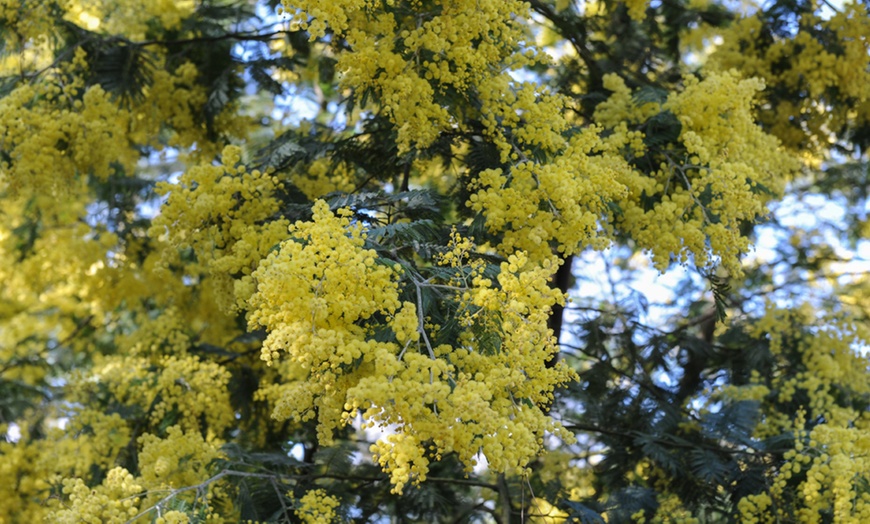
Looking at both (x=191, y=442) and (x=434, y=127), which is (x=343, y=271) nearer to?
(x=434, y=127)

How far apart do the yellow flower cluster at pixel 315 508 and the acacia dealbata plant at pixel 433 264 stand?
0.9 inches

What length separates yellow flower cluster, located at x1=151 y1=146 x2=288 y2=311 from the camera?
4.81 meters

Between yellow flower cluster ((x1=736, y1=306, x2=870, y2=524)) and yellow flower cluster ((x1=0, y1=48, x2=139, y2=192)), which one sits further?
yellow flower cluster ((x1=0, y1=48, x2=139, y2=192))

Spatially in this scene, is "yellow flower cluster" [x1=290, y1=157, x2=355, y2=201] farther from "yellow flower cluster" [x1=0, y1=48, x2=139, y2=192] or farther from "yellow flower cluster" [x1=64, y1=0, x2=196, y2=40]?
"yellow flower cluster" [x1=64, y1=0, x2=196, y2=40]

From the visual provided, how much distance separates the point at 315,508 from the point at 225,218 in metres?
1.48

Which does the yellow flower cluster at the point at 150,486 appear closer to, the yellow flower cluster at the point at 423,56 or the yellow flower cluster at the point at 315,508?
the yellow flower cluster at the point at 315,508

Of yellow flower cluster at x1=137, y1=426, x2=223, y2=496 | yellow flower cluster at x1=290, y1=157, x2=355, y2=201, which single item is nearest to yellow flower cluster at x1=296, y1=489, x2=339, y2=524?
yellow flower cluster at x1=137, y1=426, x2=223, y2=496

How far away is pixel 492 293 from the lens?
384 cm

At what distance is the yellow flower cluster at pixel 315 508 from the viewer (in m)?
4.82

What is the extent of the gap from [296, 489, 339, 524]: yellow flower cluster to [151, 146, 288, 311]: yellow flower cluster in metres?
1.01

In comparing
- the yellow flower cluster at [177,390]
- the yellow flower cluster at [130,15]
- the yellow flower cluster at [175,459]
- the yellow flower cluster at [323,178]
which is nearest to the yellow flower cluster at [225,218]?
the yellow flower cluster at [323,178]


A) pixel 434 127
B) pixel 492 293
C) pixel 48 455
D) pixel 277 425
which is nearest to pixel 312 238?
pixel 492 293

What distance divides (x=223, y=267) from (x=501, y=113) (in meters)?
1.53

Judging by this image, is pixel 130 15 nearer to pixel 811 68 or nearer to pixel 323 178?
pixel 323 178
